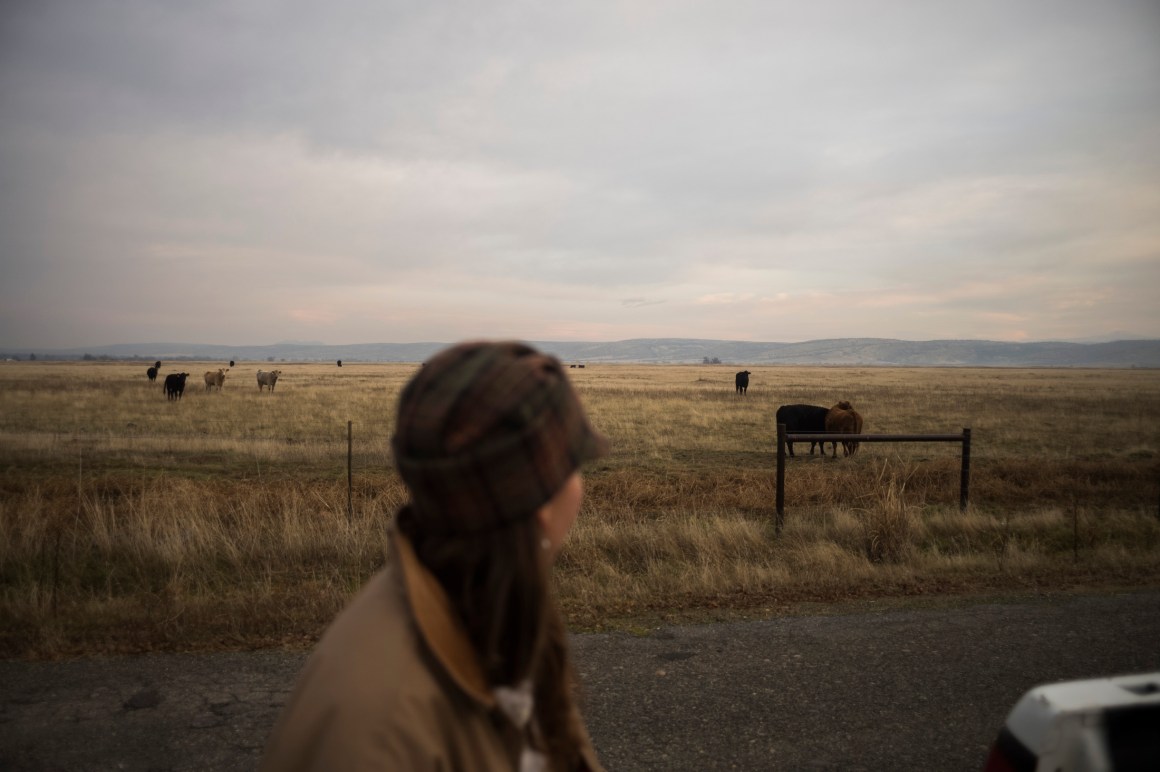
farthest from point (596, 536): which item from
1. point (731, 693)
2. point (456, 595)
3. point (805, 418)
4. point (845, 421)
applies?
point (805, 418)

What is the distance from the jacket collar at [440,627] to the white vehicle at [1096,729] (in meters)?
1.28

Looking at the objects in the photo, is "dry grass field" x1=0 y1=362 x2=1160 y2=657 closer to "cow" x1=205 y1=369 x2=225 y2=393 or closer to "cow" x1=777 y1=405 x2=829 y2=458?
"cow" x1=777 y1=405 x2=829 y2=458

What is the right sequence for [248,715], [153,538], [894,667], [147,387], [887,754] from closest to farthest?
[887,754] < [248,715] < [894,667] < [153,538] < [147,387]

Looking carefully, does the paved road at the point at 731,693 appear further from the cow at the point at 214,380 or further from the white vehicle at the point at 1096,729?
the cow at the point at 214,380

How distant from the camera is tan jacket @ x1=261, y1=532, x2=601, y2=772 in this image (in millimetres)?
1082

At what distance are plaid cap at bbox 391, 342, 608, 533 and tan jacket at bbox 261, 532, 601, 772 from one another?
0.46ft

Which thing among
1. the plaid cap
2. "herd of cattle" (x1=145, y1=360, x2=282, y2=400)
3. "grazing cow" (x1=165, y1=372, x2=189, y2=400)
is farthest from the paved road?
"grazing cow" (x1=165, y1=372, x2=189, y2=400)

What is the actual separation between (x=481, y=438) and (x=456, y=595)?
303 millimetres

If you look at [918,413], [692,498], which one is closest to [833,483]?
[692,498]

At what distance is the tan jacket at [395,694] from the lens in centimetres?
108

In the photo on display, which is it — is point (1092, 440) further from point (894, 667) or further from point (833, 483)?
point (894, 667)

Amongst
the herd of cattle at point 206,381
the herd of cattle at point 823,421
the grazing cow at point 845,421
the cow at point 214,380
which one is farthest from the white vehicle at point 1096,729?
the cow at point 214,380

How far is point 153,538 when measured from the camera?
7.11 meters

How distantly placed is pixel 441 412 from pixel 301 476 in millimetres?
13140
